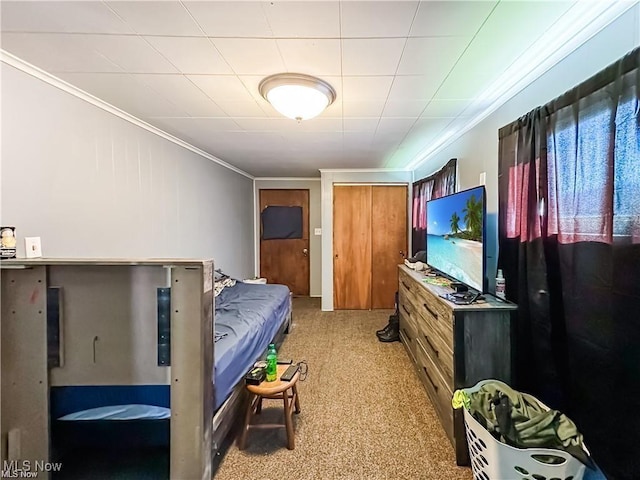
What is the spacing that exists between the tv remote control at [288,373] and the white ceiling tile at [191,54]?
6.29 feet

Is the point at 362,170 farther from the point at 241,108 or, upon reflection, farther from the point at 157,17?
the point at 157,17

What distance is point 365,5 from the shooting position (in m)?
1.33

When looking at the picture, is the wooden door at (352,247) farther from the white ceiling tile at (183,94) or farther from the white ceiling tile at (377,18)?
the white ceiling tile at (377,18)

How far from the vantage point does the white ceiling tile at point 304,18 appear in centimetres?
133

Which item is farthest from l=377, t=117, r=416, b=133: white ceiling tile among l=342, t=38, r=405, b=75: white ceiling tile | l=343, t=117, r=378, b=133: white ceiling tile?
l=342, t=38, r=405, b=75: white ceiling tile

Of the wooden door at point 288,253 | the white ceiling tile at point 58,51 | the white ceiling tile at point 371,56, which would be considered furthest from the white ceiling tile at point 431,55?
the wooden door at point 288,253

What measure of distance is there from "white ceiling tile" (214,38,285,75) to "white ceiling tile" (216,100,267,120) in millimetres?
479

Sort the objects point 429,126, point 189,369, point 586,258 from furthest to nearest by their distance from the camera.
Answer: point 429,126 < point 189,369 < point 586,258

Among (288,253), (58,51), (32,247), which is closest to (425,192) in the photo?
(288,253)

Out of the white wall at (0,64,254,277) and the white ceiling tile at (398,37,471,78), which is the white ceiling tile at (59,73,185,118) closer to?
the white wall at (0,64,254,277)

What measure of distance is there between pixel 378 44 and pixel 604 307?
1562 mm

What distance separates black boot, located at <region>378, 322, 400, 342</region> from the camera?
3.88 meters

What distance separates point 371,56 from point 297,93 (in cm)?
51

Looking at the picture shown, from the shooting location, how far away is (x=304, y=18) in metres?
1.41
